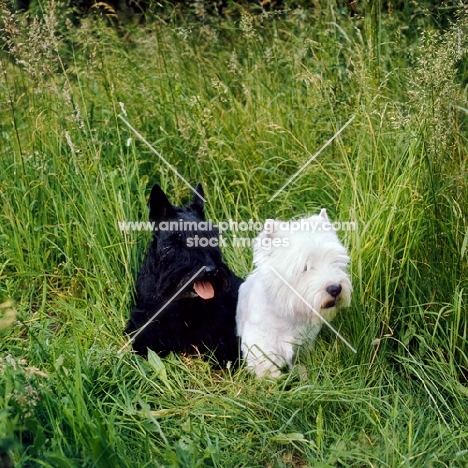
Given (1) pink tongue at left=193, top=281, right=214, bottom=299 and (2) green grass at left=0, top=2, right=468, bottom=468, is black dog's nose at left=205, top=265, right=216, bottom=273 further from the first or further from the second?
(2) green grass at left=0, top=2, right=468, bottom=468

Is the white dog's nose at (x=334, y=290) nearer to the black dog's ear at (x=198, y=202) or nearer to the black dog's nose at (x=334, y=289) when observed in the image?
the black dog's nose at (x=334, y=289)

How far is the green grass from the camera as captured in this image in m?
3.29

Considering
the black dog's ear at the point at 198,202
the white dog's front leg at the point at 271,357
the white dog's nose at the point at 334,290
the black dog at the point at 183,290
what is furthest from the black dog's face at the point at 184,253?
the white dog's nose at the point at 334,290

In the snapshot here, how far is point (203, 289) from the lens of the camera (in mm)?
3908

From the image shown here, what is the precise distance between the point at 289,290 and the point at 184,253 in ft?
2.03

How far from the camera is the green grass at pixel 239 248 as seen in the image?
329 cm

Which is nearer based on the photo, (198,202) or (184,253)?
(184,253)

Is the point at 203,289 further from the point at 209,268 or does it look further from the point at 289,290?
the point at 289,290

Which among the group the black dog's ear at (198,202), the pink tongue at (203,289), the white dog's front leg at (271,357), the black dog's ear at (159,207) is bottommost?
the white dog's front leg at (271,357)

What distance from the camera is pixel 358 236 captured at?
391cm

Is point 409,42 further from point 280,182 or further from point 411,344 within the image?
point 411,344

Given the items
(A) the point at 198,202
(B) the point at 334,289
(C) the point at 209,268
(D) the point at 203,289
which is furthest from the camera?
(A) the point at 198,202

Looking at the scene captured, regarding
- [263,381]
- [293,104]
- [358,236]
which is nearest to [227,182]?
[293,104]

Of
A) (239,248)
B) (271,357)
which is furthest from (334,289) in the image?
(239,248)
